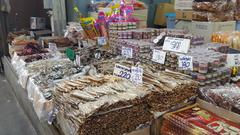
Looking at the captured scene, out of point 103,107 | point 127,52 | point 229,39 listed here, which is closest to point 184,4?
point 229,39

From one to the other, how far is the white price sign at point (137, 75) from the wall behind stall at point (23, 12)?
3857 mm

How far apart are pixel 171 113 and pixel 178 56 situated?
0.47 m

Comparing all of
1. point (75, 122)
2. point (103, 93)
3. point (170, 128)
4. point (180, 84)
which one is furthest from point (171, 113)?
point (75, 122)

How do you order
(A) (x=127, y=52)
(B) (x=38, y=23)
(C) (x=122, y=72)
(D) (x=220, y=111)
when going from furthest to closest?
1. (B) (x=38, y=23)
2. (A) (x=127, y=52)
3. (C) (x=122, y=72)
4. (D) (x=220, y=111)

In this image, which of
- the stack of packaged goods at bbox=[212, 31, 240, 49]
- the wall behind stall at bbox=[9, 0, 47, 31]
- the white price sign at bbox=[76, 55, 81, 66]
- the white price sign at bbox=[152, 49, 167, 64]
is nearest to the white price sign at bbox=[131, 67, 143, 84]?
the white price sign at bbox=[152, 49, 167, 64]

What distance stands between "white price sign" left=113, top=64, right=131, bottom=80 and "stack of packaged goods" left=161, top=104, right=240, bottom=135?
45cm

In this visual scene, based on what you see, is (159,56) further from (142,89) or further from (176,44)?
(142,89)

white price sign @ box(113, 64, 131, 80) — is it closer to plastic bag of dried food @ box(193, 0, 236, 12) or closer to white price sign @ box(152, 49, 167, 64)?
white price sign @ box(152, 49, 167, 64)

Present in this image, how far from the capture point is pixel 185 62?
1.74 m

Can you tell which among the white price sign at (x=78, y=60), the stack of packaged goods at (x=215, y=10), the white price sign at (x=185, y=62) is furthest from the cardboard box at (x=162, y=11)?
the white price sign at (x=185, y=62)

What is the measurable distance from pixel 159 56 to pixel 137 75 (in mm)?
325

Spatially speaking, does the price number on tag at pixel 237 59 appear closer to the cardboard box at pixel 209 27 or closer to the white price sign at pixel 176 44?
the white price sign at pixel 176 44

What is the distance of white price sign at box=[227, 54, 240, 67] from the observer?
1916 millimetres

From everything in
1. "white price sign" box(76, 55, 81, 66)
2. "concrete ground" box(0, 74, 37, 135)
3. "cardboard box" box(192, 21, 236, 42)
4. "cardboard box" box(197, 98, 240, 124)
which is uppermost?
"cardboard box" box(192, 21, 236, 42)
